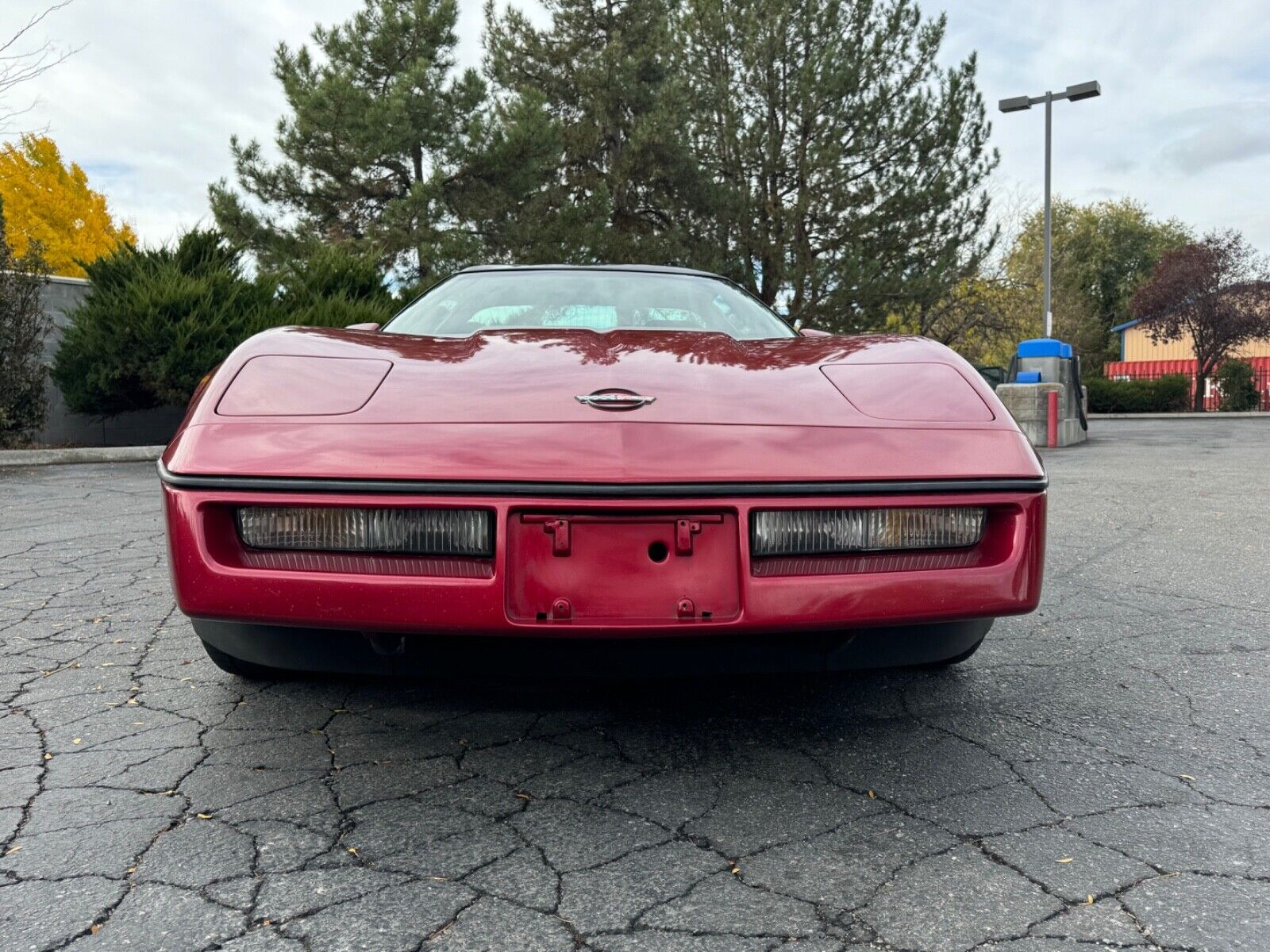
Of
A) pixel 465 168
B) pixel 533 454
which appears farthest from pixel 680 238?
pixel 533 454

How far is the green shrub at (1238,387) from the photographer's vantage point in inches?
1038

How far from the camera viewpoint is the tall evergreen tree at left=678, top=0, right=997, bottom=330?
67.7ft

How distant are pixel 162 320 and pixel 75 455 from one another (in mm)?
1626

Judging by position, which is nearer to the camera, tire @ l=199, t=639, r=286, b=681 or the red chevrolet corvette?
the red chevrolet corvette

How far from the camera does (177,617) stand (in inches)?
135

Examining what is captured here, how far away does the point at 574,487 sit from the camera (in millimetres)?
1739

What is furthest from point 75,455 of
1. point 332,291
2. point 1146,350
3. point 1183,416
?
point 1146,350

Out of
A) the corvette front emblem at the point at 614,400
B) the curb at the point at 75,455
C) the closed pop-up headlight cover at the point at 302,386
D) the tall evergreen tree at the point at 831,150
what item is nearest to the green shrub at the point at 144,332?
the curb at the point at 75,455

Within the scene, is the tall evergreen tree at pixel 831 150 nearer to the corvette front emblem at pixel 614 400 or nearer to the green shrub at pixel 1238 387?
the green shrub at pixel 1238 387

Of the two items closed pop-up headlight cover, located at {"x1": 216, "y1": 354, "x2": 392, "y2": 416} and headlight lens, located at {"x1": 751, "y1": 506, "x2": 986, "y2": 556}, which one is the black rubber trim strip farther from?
closed pop-up headlight cover, located at {"x1": 216, "y1": 354, "x2": 392, "y2": 416}

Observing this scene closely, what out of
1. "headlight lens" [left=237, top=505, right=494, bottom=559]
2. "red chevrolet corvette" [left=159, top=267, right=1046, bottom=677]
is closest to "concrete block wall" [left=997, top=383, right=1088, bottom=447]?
"red chevrolet corvette" [left=159, top=267, right=1046, bottom=677]

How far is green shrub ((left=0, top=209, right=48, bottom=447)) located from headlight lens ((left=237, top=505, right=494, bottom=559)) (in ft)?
33.5

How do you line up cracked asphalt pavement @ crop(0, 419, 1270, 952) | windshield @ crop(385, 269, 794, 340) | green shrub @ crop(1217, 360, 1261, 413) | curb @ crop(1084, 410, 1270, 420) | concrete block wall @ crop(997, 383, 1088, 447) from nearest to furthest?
cracked asphalt pavement @ crop(0, 419, 1270, 952), windshield @ crop(385, 269, 794, 340), concrete block wall @ crop(997, 383, 1088, 447), curb @ crop(1084, 410, 1270, 420), green shrub @ crop(1217, 360, 1261, 413)

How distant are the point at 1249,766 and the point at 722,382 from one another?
1392mm
